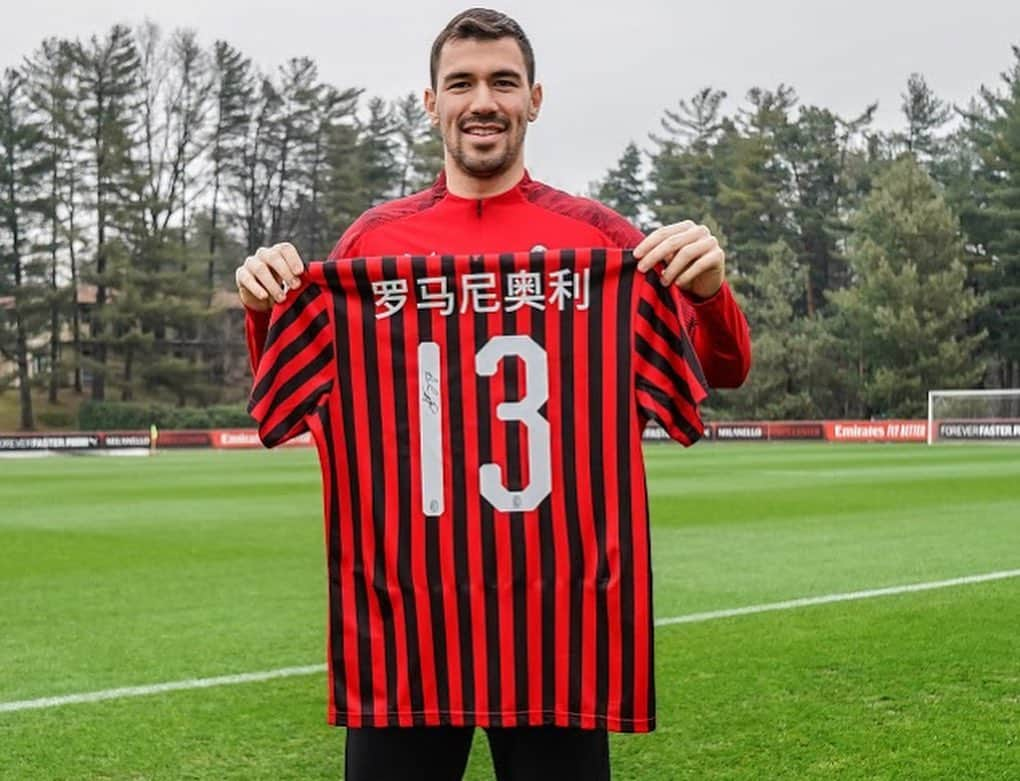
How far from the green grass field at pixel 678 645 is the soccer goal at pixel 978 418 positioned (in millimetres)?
23354

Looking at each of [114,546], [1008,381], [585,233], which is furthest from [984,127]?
→ [585,233]

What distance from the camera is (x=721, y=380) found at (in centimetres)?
306

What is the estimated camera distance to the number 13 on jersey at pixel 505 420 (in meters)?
2.96

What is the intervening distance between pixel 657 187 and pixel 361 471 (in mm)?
74044

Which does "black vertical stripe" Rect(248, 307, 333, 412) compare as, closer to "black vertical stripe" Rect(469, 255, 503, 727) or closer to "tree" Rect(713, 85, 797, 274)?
"black vertical stripe" Rect(469, 255, 503, 727)

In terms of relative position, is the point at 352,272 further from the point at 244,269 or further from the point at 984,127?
the point at 984,127

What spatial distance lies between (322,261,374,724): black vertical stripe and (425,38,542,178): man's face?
1.23 ft

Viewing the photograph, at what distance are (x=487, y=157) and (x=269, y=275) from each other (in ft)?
1.66

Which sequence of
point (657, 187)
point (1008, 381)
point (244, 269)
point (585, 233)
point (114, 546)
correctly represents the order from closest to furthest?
1. point (244, 269)
2. point (585, 233)
3. point (114, 546)
4. point (1008, 381)
5. point (657, 187)

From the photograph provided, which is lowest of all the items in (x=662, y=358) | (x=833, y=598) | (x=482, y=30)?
(x=833, y=598)

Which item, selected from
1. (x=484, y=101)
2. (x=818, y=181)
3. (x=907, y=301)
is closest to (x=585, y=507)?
(x=484, y=101)

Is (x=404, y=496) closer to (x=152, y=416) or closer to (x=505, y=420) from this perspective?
(x=505, y=420)

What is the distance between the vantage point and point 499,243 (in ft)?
10.1

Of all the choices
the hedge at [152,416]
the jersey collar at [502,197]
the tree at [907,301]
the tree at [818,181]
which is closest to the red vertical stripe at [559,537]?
the jersey collar at [502,197]
